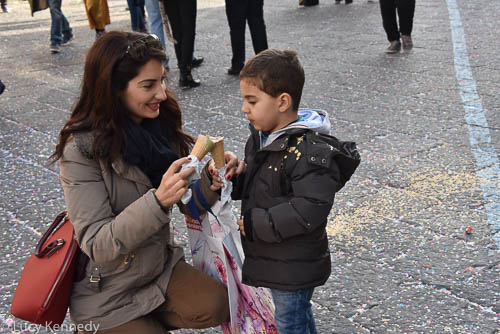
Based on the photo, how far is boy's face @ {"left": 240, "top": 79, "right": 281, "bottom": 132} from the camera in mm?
1949

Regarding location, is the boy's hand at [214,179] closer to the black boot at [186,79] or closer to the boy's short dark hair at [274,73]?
the boy's short dark hair at [274,73]

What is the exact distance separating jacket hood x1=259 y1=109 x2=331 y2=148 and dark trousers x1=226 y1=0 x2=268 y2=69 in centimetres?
408

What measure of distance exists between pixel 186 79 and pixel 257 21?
899 mm

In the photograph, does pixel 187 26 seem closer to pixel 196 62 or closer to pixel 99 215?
pixel 196 62

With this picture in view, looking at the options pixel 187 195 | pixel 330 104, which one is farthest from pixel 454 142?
pixel 187 195

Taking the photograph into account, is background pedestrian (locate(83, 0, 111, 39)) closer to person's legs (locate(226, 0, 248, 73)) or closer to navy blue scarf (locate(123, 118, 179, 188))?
person's legs (locate(226, 0, 248, 73))

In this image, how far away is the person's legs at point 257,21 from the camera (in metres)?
6.06

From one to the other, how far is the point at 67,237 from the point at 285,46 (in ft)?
18.8

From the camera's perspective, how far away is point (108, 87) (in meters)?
2.02

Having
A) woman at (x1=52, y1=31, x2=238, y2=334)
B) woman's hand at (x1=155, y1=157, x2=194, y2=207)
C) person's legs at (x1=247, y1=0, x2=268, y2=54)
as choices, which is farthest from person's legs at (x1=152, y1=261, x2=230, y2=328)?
person's legs at (x1=247, y1=0, x2=268, y2=54)

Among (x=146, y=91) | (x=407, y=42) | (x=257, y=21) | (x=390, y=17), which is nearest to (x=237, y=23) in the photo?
(x=257, y=21)

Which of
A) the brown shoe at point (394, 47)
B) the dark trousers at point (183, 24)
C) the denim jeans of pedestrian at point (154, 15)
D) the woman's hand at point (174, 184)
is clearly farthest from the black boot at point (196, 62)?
the woman's hand at point (174, 184)

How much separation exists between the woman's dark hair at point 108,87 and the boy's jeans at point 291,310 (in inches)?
27.4

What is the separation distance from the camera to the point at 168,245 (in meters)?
2.32
